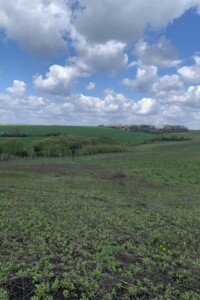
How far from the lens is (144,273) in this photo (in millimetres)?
6512

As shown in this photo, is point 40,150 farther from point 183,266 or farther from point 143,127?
point 143,127

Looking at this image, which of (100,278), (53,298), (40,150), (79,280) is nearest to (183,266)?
(100,278)

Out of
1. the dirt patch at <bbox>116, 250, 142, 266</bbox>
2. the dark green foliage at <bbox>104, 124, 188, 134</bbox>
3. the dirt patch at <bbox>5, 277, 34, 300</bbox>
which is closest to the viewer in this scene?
the dirt patch at <bbox>5, 277, 34, 300</bbox>

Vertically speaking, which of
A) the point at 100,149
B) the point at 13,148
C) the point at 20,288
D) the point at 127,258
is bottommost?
the point at 100,149

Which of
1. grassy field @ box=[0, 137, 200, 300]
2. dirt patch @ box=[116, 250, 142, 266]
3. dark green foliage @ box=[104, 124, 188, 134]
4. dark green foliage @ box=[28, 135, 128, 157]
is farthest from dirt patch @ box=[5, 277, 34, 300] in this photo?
dark green foliage @ box=[104, 124, 188, 134]

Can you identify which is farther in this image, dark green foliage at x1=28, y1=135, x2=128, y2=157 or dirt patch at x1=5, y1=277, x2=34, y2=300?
dark green foliage at x1=28, y1=135, x2=128, y2=157

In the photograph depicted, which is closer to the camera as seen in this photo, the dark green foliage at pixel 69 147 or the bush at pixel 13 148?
the bush at pixel 13 148

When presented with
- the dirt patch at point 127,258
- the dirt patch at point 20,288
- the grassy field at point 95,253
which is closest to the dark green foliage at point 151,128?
the grassy field at point 95,253

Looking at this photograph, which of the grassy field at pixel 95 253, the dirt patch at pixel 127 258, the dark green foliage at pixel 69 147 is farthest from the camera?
the dark green foliage at pixel 69 147

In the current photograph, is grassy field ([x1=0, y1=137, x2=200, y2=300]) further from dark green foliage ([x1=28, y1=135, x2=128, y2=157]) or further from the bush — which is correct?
dark green foliage ([x1=28, y1=135, x2=128, y2=157])

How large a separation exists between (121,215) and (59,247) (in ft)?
15.8

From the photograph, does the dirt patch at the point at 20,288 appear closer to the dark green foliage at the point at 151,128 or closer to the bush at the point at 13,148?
the bush at the point at 13,148

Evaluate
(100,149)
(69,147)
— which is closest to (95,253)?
(69,147)

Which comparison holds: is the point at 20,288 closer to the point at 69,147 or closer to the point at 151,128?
the point at 69,147
